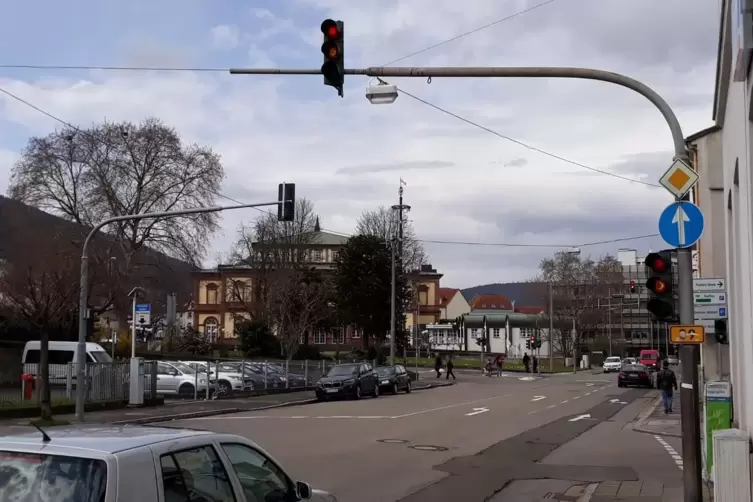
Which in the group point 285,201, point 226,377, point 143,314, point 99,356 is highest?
point 285,201

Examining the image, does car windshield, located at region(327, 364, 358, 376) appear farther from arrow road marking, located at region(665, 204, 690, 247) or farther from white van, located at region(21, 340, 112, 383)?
arrow road marking, located at region(665, 204, 690, 247)

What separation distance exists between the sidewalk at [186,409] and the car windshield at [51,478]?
17.8m

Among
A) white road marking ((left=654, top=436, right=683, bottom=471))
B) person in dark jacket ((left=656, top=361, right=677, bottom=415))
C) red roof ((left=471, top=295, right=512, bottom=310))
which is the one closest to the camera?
white road marking ((left=654, top=436, right=683, bottom=471))

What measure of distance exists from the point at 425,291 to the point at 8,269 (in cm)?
8558

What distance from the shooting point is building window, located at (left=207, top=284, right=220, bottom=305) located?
347 ft

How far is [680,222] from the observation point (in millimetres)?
10867

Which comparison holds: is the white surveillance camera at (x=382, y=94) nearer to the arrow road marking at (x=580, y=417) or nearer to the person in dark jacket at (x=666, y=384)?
the arrow road marking at (x=580, y=417)

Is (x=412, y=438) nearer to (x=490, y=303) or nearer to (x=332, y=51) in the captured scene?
(x=332, y=51)

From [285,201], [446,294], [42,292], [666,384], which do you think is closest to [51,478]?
[285,201]

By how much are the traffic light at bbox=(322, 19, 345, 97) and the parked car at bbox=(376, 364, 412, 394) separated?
3110cm

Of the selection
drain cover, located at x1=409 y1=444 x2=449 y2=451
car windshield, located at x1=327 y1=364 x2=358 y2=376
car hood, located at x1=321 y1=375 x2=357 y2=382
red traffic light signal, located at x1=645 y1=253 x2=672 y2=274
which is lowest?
drain cover, located at x1=409 y1=444 x2=449 y2=451

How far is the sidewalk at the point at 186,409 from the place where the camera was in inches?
974

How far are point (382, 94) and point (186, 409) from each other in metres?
19.4

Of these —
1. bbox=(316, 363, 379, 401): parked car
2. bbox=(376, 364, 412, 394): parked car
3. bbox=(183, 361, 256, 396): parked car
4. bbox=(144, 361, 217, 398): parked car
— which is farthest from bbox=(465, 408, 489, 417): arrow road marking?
bbox=(376, 364, 412, 394): parked car
